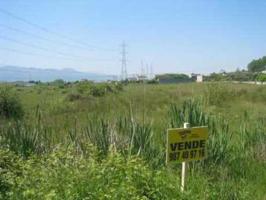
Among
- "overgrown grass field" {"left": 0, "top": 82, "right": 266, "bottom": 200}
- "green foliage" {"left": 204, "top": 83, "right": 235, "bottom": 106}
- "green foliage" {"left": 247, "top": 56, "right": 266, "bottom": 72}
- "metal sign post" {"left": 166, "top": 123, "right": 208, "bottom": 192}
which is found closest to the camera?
"overgrown grass field" {"left": 0, "top": 82, "right": 266, "bottom": 200}

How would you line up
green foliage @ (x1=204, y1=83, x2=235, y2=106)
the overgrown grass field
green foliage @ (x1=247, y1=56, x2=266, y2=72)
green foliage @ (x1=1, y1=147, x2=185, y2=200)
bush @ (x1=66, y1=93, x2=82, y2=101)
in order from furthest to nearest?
green foliage @ (x1=247, y1=56, x2=266, y2=72) → bush @ (x1=66, y1=93, x2=82, y2=101) → green foliage @ (x1=204, y1=83, x2=235, y2=106) → the overgrown grass field → green foliage @ (x1=1, y1=147, x2=185, y2=200)

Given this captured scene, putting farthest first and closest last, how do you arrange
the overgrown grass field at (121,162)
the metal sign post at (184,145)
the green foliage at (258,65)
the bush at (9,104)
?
the green foliage at (258,65), the bush at (9,104), the metal sign post at (184,145), the overgrown grass field at (121,162)

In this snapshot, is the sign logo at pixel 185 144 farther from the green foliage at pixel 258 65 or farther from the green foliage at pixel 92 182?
the green foliage at pixel 258 65

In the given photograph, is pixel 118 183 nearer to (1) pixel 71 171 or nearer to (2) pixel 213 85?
(1) pixel 71 171

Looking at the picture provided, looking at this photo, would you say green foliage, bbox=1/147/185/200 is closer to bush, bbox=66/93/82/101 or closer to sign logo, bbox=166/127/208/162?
sign logo, bbox=166/127/208/162

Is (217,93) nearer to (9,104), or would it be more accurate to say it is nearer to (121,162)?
(9,104)

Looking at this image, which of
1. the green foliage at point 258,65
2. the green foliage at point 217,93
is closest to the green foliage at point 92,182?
the green foliage at point 217,93

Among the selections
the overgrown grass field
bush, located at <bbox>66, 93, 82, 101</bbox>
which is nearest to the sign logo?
the overgrown grass field

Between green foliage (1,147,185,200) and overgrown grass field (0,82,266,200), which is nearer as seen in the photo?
green foliage (1,147,185,200)

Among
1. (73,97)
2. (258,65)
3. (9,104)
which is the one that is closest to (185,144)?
→ (9,104)

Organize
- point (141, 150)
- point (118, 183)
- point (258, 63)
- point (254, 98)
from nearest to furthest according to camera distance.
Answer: point (118, 183)
point (141, 150)
point (254, 98)
point (258, 63)

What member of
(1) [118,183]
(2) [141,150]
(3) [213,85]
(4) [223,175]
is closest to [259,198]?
(4) [223,175]

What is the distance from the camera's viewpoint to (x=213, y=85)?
2519 cm

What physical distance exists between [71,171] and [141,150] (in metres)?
2.20
